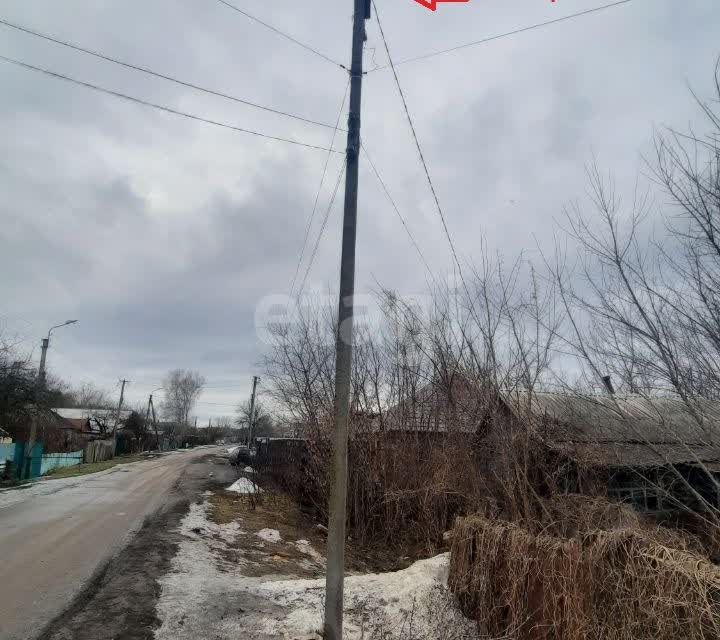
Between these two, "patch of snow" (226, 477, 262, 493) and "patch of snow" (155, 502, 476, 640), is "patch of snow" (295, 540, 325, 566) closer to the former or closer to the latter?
"patch of snow" (155, 502, 476, 640)

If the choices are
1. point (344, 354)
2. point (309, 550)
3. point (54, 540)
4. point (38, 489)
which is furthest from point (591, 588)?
point (38, 489)

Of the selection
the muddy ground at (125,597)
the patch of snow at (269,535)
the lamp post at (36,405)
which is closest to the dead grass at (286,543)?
the patch of snow at (269,535)

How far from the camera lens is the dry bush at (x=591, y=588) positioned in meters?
4.32

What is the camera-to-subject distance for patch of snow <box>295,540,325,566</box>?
→ 1016cm

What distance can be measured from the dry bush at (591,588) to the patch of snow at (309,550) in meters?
4.54

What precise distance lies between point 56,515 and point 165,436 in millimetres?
Result: 79302

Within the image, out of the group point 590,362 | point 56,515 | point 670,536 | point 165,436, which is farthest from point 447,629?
point 165,436

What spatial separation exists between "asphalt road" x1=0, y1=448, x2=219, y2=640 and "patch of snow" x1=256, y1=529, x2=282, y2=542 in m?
2.62

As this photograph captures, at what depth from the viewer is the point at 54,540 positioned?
9.98 meters

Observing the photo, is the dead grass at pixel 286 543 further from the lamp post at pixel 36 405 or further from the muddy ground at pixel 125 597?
the lamp post at pixel 36 405

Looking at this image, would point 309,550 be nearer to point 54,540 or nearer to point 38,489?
point 54,540

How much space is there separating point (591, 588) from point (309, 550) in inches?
273

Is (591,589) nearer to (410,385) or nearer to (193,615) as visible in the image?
(193,615)

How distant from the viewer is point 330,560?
5.18 metres
